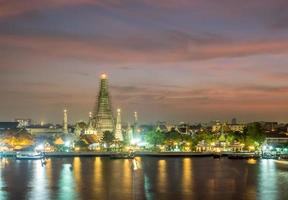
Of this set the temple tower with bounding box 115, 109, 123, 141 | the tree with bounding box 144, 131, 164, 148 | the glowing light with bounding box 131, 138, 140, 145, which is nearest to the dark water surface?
the tree with bounding box 144, 131, 164, 148

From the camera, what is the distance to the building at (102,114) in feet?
377

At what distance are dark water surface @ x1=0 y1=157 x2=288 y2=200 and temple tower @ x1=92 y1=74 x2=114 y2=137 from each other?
52.7 meters

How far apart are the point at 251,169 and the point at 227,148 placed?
4408 cm

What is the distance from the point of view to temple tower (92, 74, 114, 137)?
11525 centimetres

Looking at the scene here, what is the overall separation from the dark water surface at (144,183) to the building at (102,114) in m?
52.3

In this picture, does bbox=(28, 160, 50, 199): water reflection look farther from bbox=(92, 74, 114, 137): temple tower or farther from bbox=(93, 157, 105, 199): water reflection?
bbox=(92, 74, 114, 137): temple tower

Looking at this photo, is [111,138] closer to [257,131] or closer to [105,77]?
[105,77]

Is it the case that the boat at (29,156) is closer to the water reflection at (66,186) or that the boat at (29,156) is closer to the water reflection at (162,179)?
the water reflection at (66,186)

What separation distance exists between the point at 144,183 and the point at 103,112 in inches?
2789

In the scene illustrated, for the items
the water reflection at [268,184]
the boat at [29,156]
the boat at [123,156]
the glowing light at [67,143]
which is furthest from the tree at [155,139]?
the water reflection at [268,184]

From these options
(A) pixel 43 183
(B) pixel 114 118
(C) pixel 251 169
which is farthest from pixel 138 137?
(A) pixel 43 183

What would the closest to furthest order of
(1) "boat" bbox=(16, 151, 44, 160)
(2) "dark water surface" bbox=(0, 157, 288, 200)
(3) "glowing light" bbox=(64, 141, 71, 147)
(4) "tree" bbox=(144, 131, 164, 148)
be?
(2) "dark water surface" bbox=(0, 157, 288, 200) → (1) "boat" bbox=(16, 151, 44, 160) → (4) "tree" bbox=(144, 131, 164, 148) → (3) "glowing light" bbox=(64, 141, 71, 147)

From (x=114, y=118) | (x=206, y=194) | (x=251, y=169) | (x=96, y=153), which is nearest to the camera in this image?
(x=206, y=194)

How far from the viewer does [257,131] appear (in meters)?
97.7
